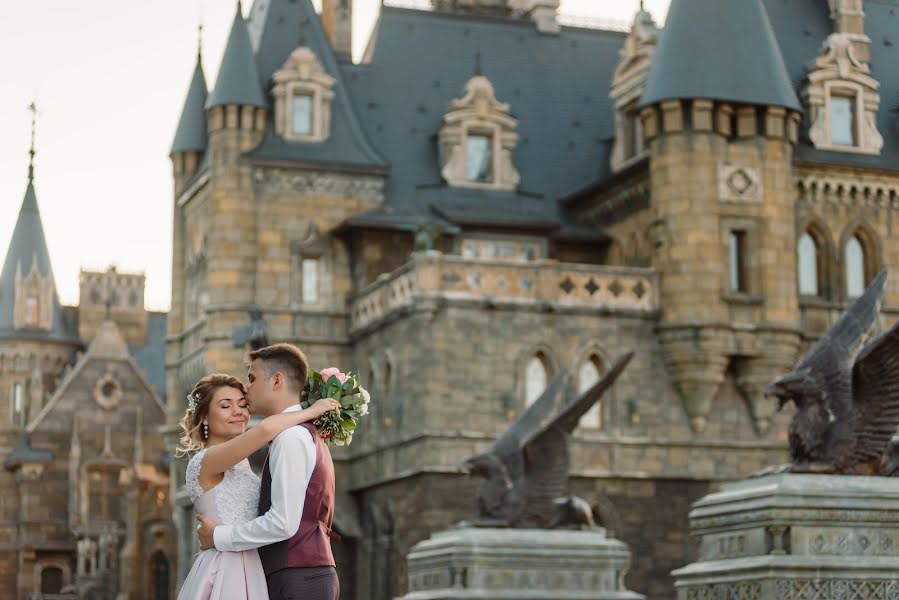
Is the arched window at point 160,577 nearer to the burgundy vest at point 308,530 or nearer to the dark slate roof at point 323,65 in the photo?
the dark slate roof at point 323,65

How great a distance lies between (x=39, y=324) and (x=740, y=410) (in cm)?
3705

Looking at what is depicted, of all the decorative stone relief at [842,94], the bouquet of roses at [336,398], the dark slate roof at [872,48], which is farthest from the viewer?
the dark slate roof at [872,48]

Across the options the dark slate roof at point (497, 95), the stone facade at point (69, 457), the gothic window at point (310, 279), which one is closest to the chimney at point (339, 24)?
the dark slate roof at point (497, 95)

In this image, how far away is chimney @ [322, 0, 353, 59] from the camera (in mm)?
50375

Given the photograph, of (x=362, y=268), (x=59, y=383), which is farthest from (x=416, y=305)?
(x=59, y=383)

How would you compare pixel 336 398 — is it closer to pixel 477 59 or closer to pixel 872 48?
pixel 477 59

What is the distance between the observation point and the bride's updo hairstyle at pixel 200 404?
32.9 ft

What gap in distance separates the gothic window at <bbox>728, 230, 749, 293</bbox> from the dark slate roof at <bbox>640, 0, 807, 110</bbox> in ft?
9.62

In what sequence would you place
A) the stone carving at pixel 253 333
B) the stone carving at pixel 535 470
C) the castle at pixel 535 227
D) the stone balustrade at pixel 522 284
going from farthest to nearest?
the castle at pixel 535 227, the stone balustrade at pixel 522 284, the stone carving at pixel 253 333, the stone carving at pixel 535 470

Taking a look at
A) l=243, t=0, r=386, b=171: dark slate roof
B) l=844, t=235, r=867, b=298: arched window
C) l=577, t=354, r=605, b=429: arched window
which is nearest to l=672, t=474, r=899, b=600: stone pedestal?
l=577, t=354, r=605, b=429: arched window

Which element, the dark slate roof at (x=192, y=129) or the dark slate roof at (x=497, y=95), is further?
the dark slate roof at (x=192, y=129)

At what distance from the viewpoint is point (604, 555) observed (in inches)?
1107

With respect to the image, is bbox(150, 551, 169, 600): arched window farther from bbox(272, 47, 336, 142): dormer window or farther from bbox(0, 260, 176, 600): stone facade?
bbox(272, 47, 336, 142): dormer window

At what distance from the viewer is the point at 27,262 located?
239 feet
